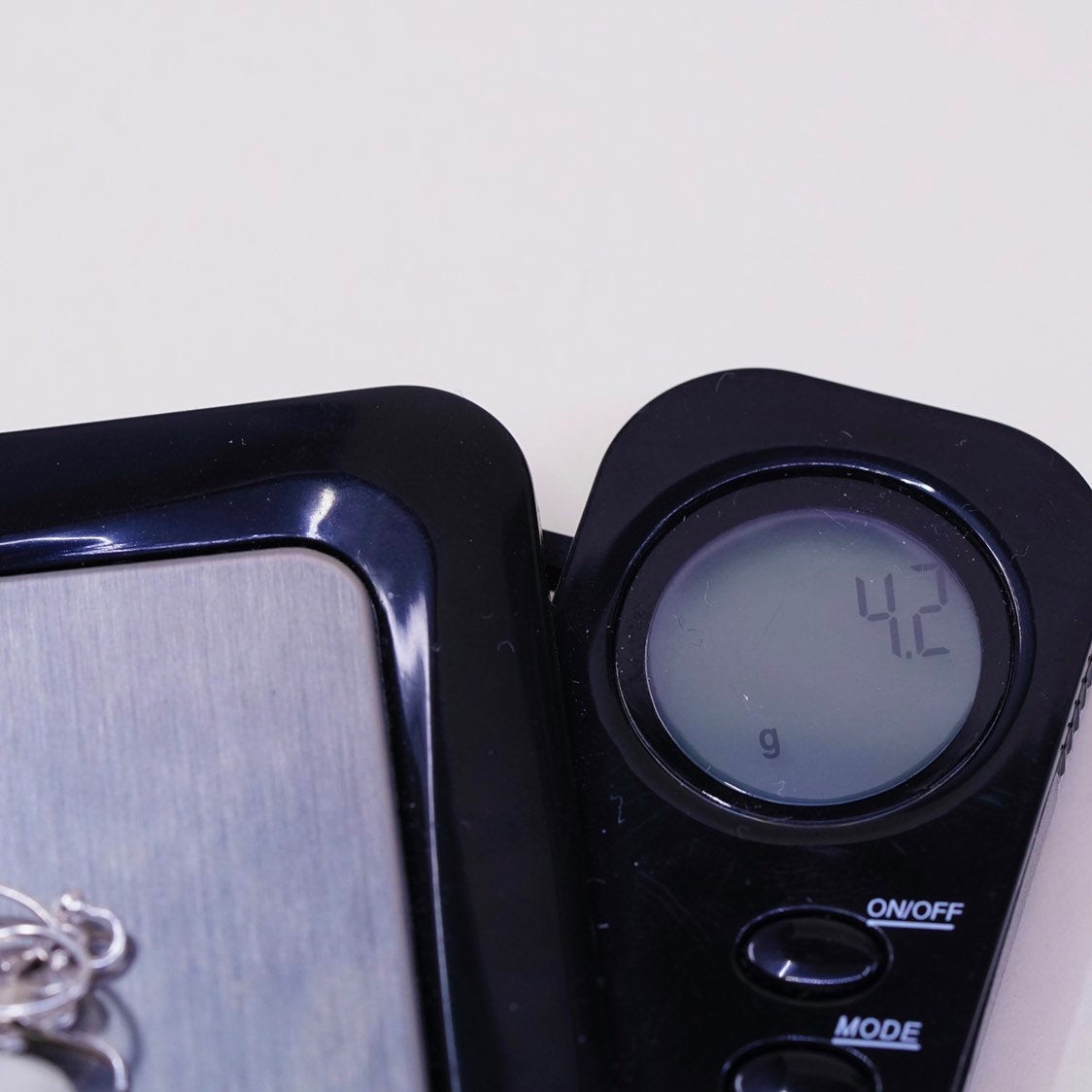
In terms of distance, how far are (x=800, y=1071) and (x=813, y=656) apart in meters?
0.16

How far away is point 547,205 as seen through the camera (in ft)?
2.62

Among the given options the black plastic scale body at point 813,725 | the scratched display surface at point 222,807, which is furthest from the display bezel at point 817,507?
the scratched display surface at point 222,807

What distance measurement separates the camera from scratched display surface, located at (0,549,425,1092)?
53cm

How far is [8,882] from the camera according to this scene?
54 centimetres

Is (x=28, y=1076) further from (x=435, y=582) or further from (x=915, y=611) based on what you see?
(x=915, y=611)

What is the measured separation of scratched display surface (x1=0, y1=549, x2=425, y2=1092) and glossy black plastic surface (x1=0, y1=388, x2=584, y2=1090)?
0.04ft

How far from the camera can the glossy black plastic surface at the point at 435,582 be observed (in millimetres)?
550

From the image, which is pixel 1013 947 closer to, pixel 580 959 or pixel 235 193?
pixel 580 959

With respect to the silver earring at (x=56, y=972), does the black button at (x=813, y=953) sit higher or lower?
higher

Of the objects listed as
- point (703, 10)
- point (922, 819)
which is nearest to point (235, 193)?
point (703, 10)

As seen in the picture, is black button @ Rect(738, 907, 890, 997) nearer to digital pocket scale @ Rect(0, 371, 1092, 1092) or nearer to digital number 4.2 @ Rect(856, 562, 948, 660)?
digital pocket scale @ Rect(0, 371, 1092, 1092)

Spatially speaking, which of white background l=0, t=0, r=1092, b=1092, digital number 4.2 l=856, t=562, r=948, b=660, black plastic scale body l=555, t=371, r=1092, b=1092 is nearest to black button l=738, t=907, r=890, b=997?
black plastic scale body l=555, t=371, r=1092, b=1092

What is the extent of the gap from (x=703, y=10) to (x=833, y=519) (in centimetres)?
33

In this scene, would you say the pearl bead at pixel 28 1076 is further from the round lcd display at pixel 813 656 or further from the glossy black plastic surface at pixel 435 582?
the round lcd display at pixel 813 656
